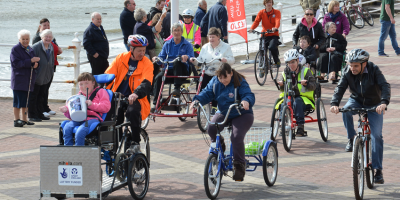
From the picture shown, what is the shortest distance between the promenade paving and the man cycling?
921mm

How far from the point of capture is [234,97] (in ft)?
23.0

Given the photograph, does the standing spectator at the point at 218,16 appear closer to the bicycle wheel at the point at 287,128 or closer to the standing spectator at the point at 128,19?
the standing spectator at the point at 128,19

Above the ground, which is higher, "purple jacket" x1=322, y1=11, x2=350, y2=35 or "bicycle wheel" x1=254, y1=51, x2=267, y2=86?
"purple jacket" x1=322, y1=11, x2=350, y2=35

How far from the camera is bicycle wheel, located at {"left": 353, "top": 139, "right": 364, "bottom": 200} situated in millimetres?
6383

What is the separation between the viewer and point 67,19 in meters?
45.0

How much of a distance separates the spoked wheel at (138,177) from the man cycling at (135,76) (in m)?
0.27

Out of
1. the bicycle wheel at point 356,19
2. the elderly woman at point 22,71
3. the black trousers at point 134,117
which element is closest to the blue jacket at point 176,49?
the elderly woman at point 22,71

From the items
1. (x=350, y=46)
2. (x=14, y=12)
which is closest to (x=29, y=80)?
(x=350, y=46)

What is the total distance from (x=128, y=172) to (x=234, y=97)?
5.05 ft

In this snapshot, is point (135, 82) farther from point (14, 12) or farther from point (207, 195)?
point (14, 12)

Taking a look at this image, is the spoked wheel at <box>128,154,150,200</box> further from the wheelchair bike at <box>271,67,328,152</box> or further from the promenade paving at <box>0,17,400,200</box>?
the wheelchair bike at <box>271,67,328,152</box>

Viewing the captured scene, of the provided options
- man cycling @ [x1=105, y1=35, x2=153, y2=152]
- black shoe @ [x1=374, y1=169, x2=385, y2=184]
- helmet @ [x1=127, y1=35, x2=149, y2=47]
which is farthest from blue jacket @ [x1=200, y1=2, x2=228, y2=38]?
black shoe @ [x1=374, y1=169, x2=385, y2=184]

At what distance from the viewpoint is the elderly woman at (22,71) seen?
35.4 ft

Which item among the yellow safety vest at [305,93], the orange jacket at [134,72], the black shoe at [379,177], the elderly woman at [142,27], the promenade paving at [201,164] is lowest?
the promenade paving at [201,164]
